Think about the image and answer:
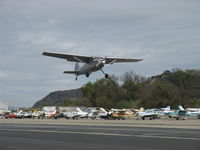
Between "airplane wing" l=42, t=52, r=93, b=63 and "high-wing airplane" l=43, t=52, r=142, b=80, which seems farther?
"airplane wing" l=42, t=52, r=93, b=63

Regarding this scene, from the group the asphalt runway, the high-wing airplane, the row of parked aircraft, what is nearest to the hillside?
the row of parked aircraft

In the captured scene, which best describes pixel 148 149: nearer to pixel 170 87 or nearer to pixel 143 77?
pixel 170 87

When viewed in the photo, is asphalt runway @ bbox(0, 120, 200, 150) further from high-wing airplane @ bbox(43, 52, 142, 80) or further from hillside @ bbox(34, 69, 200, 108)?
hillside @ bbox(34, 69, 200, 108)

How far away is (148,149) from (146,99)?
308 ft

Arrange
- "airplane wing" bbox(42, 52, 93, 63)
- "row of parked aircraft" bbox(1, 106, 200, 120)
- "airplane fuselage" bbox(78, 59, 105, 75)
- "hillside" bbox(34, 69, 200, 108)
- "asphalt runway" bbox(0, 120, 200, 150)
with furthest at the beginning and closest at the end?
"hillside" bbox(34, 69, 200, 108) → "row of parked aircraft" bbox(1, 106, 200, 120) → "airplane wing" bbox(42, 52, 93, 63) → "airplane fuselage" bbox(78, 59, 105, 75) → "asphalt runway" bbox(0, 120, 200, 150)

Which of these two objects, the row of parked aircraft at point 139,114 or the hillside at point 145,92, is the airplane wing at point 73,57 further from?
the hillside at point 145,92

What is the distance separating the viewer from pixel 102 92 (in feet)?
428

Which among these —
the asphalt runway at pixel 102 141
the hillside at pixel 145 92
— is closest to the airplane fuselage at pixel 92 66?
the asphalt runway at pixel 102 141

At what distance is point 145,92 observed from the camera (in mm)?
115312

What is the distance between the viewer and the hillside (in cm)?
10162

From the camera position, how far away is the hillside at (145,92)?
101625 mm

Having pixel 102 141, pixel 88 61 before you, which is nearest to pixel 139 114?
pixel 88 61

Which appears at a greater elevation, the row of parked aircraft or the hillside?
the hillside

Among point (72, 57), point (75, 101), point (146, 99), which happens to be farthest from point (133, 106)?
point (72, 57)
